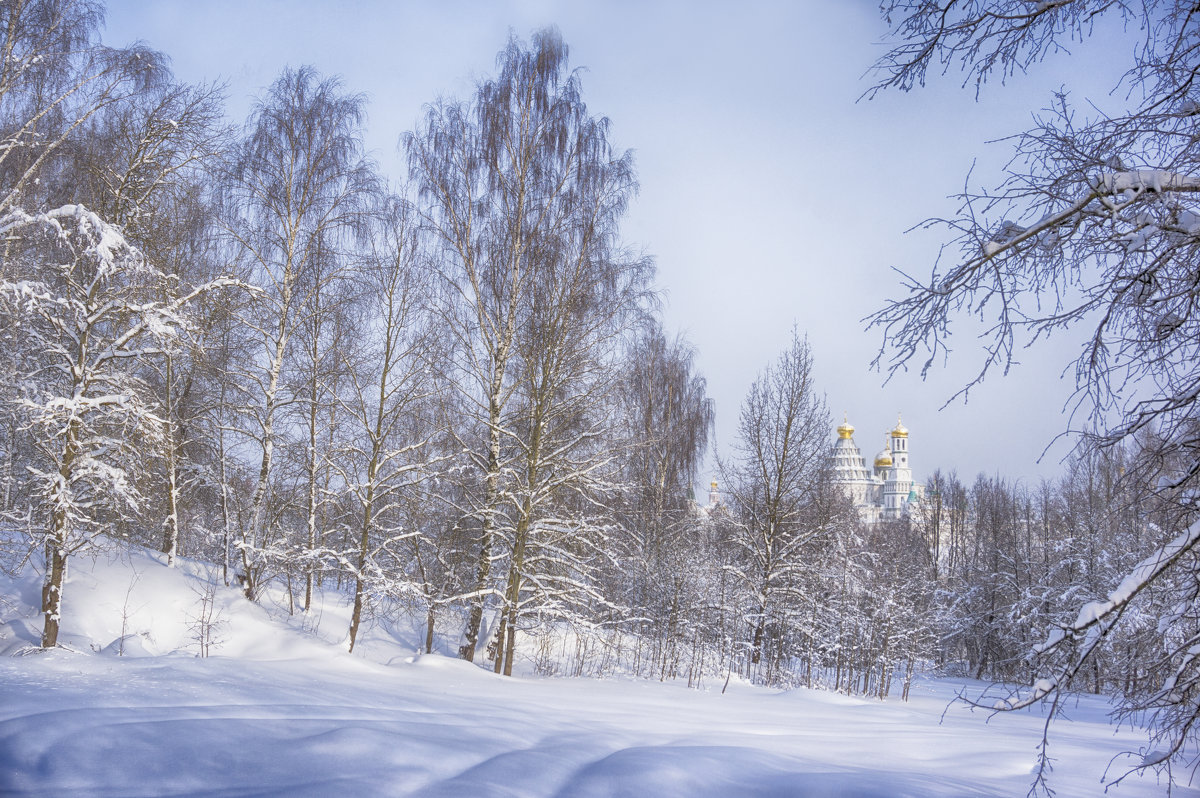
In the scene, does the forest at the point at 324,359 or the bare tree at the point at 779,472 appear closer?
the forest at the point at 324,359

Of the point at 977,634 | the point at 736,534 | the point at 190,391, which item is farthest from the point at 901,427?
the point at 190,391

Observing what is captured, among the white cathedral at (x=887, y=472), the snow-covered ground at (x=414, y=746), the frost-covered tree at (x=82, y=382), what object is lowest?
the snow-covered ground at (x=414, y=746)

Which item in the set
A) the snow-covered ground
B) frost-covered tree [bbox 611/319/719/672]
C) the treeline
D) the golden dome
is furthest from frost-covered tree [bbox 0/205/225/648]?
the golden dome

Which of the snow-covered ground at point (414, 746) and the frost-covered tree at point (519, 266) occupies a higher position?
the frost-covered tree at point (519, 266)

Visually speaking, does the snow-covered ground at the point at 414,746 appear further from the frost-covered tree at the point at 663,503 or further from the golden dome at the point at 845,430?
the golden dome at the point at 845,430

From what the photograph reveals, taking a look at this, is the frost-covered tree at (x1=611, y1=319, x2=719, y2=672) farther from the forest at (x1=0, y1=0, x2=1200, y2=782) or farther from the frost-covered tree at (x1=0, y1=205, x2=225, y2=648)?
the frost-covered tree at (x1=0, y1=205, x2=225, y2=648)

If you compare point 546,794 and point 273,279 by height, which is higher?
point 273,279

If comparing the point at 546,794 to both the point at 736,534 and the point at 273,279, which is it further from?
the point at 736,534

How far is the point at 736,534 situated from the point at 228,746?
1542 cm

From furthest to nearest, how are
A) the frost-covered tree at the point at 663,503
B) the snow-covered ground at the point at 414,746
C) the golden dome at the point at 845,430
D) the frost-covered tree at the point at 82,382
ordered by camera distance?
1. the golden dome at the point at 845,430
2. the frost-covered tree at the point at 663,503
3. the frost-covered tree at the point at 82,382
4. the snow-covered ground at the point at 414,746

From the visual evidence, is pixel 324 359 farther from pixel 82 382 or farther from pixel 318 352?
pixel 82 382

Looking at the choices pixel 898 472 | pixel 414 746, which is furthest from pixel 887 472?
pixel 414 746

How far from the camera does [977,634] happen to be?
1093 inches

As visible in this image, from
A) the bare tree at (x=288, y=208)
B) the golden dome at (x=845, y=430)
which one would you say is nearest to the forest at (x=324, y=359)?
the bare tree at (x=288, y=208)
